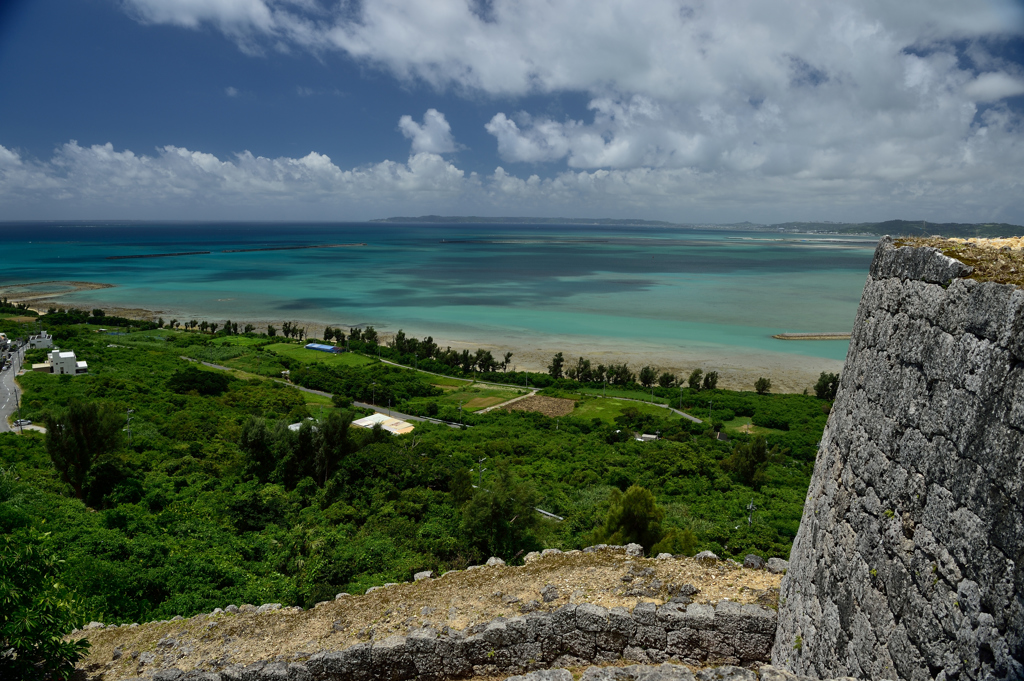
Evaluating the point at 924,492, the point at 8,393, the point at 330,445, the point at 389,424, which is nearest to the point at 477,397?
the point at 389,424

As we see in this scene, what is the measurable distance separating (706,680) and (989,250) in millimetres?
4738

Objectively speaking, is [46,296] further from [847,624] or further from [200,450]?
[847,624]

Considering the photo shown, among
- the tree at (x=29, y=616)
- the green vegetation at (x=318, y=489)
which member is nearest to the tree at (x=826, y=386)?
the green vegetation at (x=318, y=489)

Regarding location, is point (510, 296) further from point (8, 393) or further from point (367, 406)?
point (8, 393)

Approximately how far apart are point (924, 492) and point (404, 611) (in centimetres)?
793

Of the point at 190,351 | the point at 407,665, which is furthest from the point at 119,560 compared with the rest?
the point at 190,351

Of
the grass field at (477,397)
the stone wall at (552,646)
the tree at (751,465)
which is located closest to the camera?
the stone wall at (552,646)

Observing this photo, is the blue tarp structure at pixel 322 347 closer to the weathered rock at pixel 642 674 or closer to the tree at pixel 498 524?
the tree at pixel 498 524

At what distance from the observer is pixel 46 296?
313ft

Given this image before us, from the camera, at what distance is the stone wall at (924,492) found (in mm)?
3820

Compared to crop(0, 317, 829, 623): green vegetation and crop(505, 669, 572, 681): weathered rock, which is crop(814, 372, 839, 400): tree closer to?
crop(0, 317, 829, 623): green vegetation

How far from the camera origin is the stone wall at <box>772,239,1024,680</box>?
3820mm

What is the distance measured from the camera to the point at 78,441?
20469 mm

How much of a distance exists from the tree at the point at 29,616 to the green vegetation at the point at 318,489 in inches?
74.8
